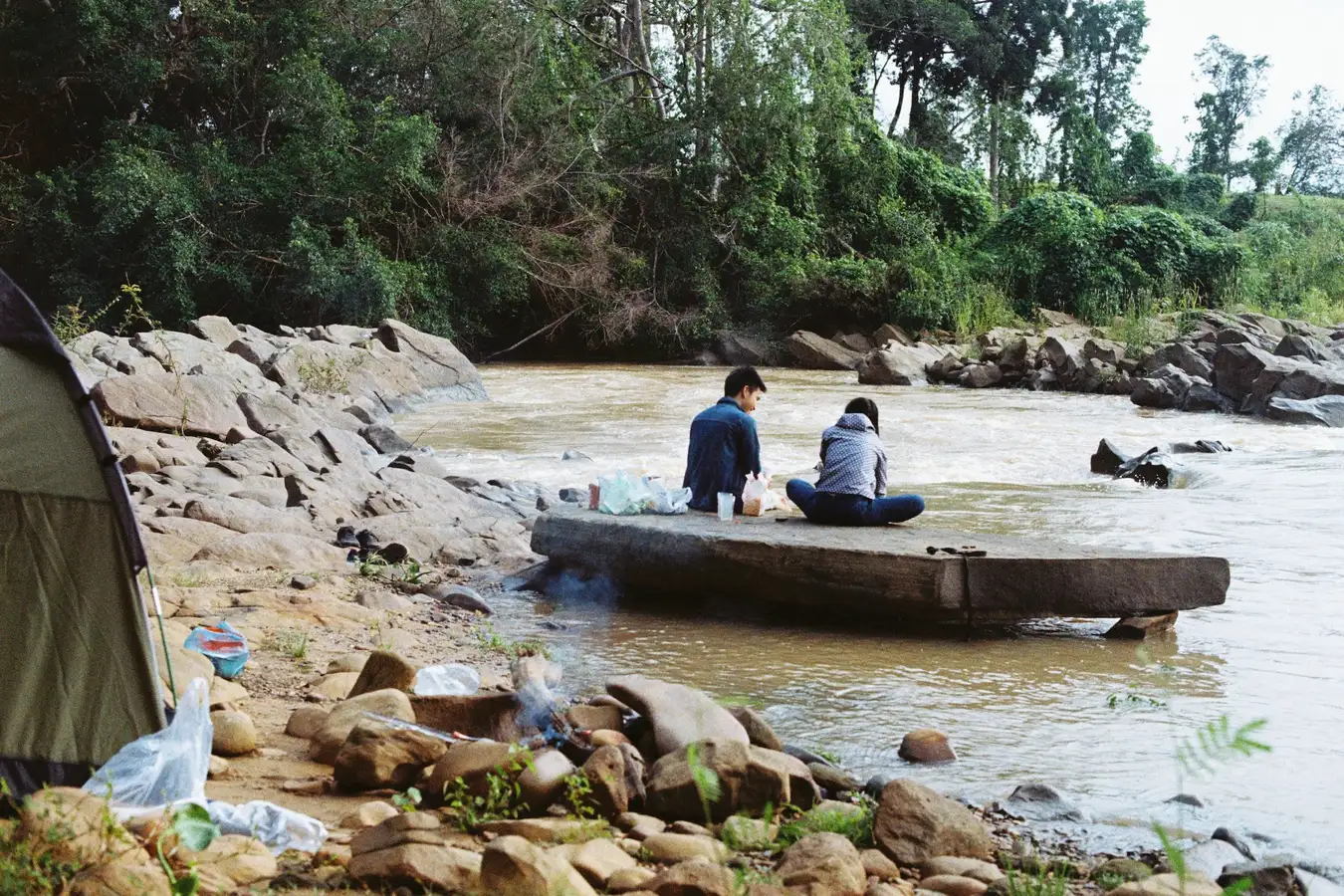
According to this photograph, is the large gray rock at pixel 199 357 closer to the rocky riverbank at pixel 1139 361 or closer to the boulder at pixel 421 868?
the rocky riverbank at pixel 1139 361

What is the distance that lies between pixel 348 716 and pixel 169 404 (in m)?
8.12

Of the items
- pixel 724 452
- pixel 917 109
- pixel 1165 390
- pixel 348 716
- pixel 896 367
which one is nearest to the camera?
pixel 348 716

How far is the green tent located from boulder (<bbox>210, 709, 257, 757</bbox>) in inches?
11.3

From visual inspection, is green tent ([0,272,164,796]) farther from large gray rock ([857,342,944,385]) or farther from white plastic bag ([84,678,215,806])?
large gray rock ([857,342,944,385])

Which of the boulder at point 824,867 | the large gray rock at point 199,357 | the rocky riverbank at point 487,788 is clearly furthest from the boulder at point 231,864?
the large gray rock at point 199,357

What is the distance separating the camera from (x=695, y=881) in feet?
9.98

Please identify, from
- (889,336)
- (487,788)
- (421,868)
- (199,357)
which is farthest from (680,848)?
(889,336)

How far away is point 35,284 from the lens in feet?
87.2

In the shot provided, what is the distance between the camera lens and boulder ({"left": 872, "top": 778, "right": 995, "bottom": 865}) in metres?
3.61

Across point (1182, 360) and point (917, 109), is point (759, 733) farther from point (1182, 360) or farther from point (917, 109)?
point (917, 109)

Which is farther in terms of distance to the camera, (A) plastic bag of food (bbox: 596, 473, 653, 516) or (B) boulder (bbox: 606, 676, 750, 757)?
(A) plastic bag of food (bbox: 596, 473, 653, 516)

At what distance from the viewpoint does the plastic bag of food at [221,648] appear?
5.01 m

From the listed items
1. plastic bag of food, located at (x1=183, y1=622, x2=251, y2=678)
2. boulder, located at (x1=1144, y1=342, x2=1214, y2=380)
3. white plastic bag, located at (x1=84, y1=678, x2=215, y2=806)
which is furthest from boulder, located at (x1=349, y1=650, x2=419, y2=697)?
boulder, located at (x1=1144, y1=342, x2=1214, y2=380)

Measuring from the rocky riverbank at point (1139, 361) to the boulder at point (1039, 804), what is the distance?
14.7 m
